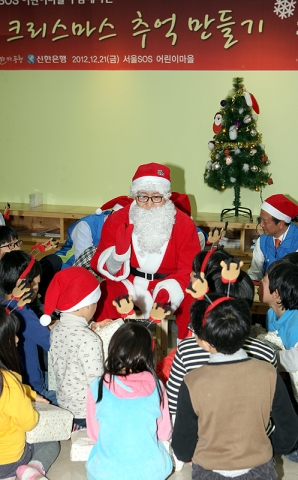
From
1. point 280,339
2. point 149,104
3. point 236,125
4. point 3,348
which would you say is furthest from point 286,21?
point 3,348

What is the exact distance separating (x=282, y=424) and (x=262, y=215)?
7.77 ft

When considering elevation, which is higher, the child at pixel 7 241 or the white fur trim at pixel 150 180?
the white fur trim at pixel 150 180

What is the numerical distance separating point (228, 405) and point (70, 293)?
3.29 ft

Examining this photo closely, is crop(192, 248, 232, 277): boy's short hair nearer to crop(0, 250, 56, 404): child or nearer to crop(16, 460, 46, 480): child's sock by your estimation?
crop(0, 250, 56, 404): child

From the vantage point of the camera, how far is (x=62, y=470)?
244cm

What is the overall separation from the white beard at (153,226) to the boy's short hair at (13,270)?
0.72 m

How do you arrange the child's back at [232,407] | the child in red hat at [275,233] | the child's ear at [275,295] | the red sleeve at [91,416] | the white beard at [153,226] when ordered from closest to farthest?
1. the child's back at [232,407]
2. the red sleeve at [91,416]
3. the child's ear at [275,295]
4. the white beard at [153,226]
5. the child in red hat at [275,233]

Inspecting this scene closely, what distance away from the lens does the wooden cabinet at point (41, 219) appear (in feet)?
19.9

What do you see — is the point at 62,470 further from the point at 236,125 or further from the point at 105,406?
the point at 236,125

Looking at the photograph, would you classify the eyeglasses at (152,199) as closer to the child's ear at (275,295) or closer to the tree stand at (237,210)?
the child's ear at (275,295)

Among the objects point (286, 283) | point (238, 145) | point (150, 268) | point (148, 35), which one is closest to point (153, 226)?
point (150, 268)

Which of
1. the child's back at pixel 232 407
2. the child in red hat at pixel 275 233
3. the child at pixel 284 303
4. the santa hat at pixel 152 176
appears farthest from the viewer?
the child in red hat at pixel 275 233

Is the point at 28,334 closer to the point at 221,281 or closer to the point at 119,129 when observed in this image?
the point at 221,281

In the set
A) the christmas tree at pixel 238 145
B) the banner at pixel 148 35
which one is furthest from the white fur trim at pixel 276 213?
the banner at pixel 148 35
